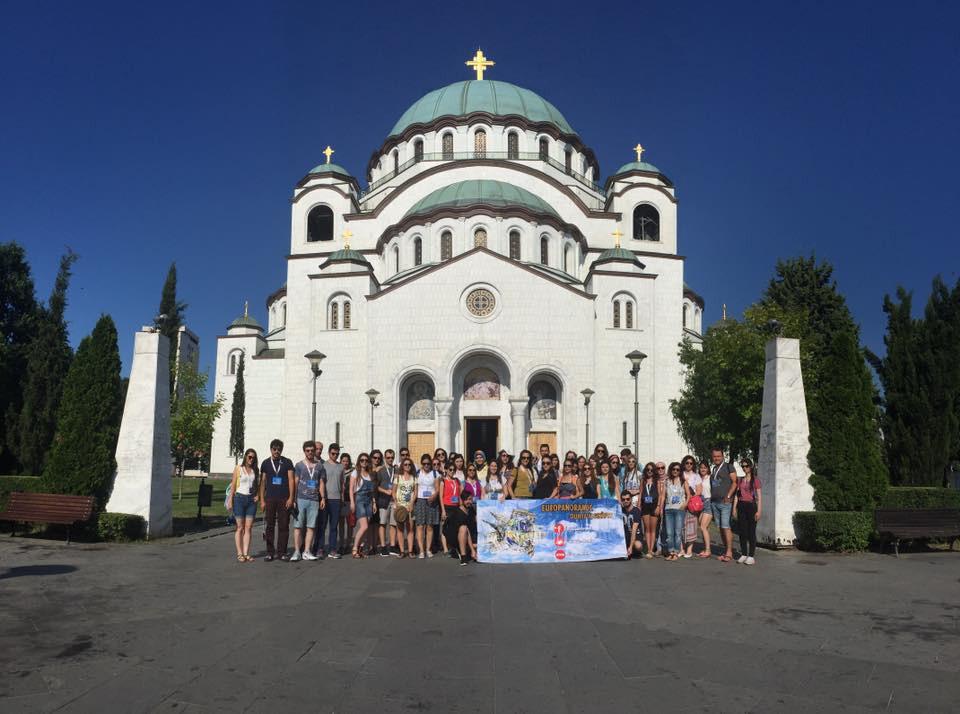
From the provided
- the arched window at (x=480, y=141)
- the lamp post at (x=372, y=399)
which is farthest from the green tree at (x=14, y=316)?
the arched window at (x=480, y=141)

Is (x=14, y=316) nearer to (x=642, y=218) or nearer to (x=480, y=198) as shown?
(x=480, y=198)

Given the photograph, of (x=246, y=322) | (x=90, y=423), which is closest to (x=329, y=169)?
(x=246, y=322)

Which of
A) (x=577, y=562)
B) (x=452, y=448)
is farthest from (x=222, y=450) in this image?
(x=577, y=562)

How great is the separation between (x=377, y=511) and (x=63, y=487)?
5788 mm

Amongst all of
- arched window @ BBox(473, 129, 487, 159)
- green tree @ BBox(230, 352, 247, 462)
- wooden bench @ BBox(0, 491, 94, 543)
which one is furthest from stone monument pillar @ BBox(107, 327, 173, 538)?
green tree @ BBox(230, 352, 247, 462)

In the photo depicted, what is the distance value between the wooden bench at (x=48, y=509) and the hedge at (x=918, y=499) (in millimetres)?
14428

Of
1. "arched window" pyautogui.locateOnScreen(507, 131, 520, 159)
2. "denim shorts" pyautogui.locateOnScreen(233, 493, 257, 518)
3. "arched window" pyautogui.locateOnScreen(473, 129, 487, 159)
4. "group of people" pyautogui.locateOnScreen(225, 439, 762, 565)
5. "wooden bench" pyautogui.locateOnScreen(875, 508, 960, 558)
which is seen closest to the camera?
"denim shorts" pyautogui.locateOnScreen(233, 493, 257, 518)

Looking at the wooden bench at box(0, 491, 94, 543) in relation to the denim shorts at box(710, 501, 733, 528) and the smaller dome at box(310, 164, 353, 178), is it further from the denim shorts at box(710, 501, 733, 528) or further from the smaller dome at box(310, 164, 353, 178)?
the smaller dome at box(310, 164, 353, 178)

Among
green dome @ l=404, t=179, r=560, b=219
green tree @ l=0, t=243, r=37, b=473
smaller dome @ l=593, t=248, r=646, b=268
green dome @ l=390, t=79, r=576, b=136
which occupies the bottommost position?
green tree @ l=0, t=243, r=37, b=473

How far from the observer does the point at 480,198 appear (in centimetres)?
3269

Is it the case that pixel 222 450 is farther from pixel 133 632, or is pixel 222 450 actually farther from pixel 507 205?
pixel 133 632

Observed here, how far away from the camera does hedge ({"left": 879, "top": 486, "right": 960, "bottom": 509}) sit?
13445mm

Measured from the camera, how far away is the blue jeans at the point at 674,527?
1163cm

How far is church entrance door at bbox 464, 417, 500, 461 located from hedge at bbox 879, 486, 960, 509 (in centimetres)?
1739
